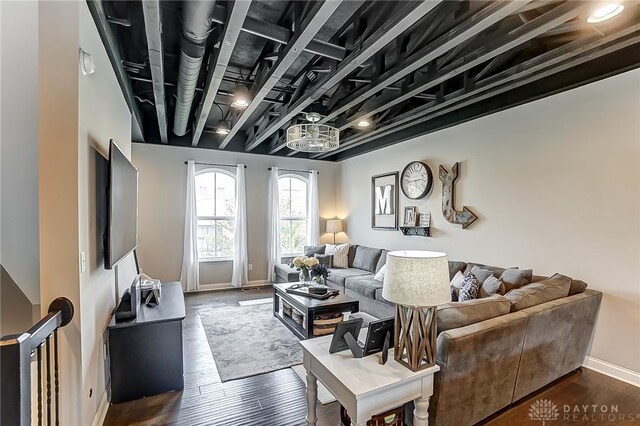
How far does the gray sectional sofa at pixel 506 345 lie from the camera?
6.15 feet

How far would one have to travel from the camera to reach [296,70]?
3.68 meters

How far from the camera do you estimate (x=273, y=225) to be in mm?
6520

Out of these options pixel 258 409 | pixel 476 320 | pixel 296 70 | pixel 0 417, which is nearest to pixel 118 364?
pixel 258 409

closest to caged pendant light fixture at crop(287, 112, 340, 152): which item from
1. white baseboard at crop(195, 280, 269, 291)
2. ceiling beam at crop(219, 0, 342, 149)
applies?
ceiling beam at crop(219, 0, 342, 149)

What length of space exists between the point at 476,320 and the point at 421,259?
0.78 metres

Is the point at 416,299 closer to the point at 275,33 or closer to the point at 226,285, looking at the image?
the point at 275,33

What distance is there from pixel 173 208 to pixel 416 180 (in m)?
4.48

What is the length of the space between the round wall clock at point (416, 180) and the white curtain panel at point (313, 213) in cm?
225

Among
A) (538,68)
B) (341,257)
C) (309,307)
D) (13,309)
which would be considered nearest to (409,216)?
(341,257)

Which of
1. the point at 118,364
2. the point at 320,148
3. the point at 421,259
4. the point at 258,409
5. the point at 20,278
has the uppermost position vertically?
the point at 320,148

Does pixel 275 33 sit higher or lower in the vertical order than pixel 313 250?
higher

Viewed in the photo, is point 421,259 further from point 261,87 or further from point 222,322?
point 222,322

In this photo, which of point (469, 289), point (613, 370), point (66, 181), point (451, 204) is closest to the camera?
point (66, 181)

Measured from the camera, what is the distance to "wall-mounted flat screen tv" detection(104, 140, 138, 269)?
2.17 m
